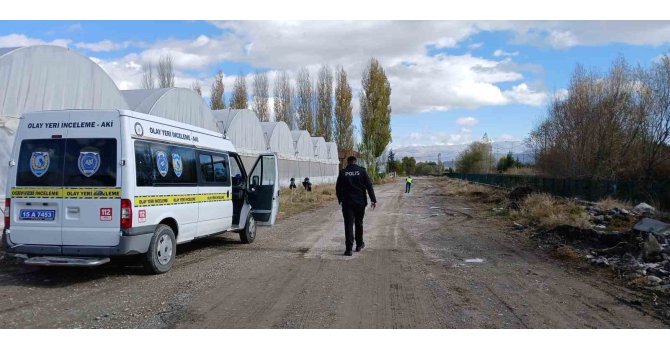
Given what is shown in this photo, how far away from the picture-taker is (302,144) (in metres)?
43.2

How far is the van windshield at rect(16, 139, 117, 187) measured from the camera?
6906 mm

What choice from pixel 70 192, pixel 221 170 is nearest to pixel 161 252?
pixel 70 192

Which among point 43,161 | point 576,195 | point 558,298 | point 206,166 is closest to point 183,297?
point 43,161

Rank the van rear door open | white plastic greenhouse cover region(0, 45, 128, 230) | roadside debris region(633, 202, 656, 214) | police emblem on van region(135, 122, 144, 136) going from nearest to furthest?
police emblem on van region(135, 122, 144, 136) → white plastic greenhouse cover region(0, 45, 128, 230) → the van rear door open → roadside debris region(633, 202, 656, 214)

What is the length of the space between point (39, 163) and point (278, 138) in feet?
94.8

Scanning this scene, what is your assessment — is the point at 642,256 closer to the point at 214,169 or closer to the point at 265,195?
the point at 265,195

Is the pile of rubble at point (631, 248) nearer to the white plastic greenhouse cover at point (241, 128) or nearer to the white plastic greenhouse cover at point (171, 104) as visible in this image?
the white plastic greenhouse cover at point (171, 104)

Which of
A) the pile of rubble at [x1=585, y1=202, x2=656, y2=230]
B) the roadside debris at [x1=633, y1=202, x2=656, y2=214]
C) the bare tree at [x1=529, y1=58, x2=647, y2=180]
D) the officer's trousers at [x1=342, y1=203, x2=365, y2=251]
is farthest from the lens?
the bare tree at [x1=529, y1=58, x2=647, y2=180]

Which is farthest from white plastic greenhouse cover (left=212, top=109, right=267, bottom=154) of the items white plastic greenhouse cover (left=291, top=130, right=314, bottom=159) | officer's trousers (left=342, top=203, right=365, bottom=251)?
officer's trousers (left=342, top=203, right=365, bottom=251)

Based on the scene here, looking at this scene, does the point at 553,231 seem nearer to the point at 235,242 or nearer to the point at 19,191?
the point at 235,242

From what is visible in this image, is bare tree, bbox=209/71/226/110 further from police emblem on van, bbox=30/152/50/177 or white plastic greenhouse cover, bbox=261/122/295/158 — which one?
police emblem on van, bbox=30/152/50/177

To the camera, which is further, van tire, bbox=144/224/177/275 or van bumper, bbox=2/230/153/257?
van tire, bbox=144/224/177/275

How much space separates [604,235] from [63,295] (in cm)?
1026

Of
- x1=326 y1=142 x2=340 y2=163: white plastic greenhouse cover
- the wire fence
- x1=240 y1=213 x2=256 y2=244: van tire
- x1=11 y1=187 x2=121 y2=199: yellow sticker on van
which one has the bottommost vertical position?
x1=240 y1=213 x2=256 y2=244: van tire
